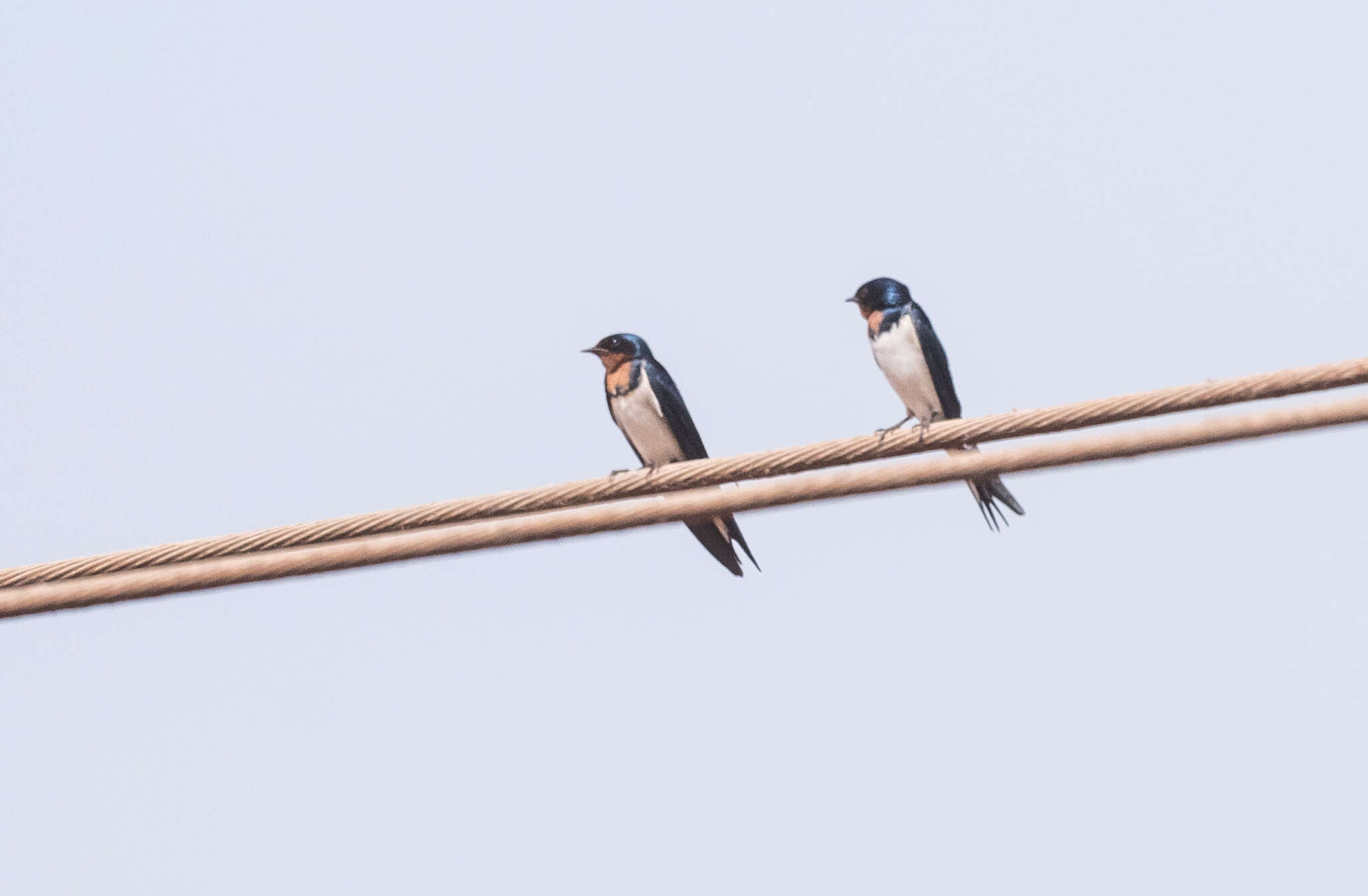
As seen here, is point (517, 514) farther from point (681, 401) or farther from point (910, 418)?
point (681, 401)

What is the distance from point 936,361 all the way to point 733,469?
4178 millimetres

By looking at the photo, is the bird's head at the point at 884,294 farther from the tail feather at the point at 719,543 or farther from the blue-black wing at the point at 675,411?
the tail feather at the point at 719,543

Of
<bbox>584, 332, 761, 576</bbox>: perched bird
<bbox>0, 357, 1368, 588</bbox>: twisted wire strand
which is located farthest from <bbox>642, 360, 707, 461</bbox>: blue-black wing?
<bbox>0, 357, 1368, 588</bbox>: twisted wire strand

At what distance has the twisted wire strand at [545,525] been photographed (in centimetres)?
417

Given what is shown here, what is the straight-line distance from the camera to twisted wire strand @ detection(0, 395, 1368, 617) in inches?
164

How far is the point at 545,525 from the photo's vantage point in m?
4.47

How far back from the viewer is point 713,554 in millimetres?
7977

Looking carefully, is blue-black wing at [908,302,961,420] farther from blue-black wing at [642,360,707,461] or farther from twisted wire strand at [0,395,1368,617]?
twisted wire strand at [0,395,1368,617]

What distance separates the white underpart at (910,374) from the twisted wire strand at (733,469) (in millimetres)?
3817

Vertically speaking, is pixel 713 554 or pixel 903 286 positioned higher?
pixel 903 286

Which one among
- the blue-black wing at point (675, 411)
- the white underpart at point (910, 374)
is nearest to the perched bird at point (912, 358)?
the white underpart at point (910, 374)

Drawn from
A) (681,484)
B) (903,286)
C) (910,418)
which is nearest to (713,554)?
(910,418)

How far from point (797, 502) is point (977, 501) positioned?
3.68 m

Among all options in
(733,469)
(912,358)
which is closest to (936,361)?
(912,358)
